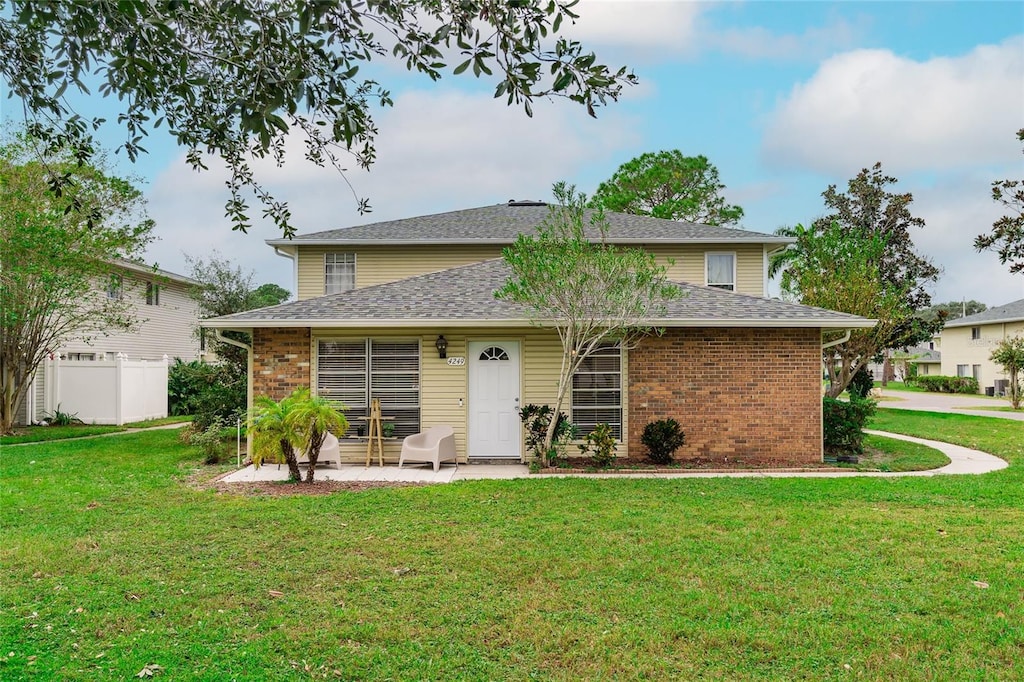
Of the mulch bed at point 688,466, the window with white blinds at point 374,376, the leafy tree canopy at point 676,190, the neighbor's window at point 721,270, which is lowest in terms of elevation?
the mulch bed at point 688,466

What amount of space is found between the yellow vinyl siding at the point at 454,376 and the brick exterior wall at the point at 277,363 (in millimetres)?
372

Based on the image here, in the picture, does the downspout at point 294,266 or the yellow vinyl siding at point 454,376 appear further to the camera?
the downspout at point 294,266

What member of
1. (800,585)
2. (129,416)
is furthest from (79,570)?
(129,416)

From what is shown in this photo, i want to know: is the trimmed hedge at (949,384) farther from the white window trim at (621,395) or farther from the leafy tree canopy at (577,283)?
the leafy tree canopy at (577,283)

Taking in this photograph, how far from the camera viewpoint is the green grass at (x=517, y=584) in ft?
13.4

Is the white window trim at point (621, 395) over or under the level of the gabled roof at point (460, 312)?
under

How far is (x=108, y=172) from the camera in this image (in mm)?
17266

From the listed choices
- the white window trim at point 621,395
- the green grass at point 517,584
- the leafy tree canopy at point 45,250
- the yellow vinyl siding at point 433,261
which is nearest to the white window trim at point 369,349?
the white window trim at point 621,395

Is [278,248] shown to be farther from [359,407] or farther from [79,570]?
[79,570]

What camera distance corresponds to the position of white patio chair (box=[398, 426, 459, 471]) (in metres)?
11.3

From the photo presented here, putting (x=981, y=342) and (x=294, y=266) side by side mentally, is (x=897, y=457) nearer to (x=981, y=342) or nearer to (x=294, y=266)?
(x=294, y=266)

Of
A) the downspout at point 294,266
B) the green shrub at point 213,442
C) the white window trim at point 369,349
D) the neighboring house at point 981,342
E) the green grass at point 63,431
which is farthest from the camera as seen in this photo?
the neighboring house at point 981,342

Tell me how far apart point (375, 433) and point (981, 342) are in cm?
4193

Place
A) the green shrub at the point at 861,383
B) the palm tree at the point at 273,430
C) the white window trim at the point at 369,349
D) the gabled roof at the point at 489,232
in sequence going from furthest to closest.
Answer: the green shrub at the point at 861,383, the gabled roof at the point at 489,232, the white window trim at the point at 369,349, the palm tree at the point at 273,430
